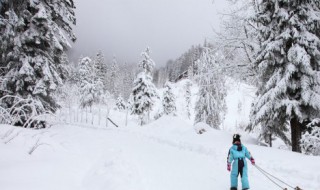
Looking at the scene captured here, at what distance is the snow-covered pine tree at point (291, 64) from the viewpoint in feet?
38.6

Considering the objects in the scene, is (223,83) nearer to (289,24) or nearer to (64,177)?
(289,24)

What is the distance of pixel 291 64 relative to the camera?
11938 mm

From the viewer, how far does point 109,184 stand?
614 centimetres

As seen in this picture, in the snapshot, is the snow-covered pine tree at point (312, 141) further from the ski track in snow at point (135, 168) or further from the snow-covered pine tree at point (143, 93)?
the snow-covered pine tree at point (143, 93)

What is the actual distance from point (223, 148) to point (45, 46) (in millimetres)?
11476

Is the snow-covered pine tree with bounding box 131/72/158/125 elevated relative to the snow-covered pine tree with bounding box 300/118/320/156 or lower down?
elevated

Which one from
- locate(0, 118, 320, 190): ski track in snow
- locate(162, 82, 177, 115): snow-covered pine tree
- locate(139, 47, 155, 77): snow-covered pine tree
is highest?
locate(139, 47, 155, 77): snow-covered pine tree

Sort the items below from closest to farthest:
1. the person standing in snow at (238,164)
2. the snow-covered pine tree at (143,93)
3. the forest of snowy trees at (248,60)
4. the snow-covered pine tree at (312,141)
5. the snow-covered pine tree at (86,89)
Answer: the person standing in snow at (238,164), the snow-covered pine tree at (312,141), the forest of snowy trees at (248,60), the snow-covered pine tree at (143,93), the snow-covered pine tree at (86,89)

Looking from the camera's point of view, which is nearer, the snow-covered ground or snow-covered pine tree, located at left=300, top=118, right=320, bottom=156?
the snow-covered ground

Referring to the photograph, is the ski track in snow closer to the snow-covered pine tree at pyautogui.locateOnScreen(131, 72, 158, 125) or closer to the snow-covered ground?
the snow-covered ground

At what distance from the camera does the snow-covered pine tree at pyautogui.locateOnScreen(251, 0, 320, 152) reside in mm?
11758

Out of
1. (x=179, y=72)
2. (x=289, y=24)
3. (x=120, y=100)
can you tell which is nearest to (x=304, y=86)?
(x=289, y=24)

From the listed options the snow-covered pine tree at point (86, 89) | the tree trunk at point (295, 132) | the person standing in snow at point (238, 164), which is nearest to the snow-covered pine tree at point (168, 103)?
the snow-covered pine tree at point (86, 89)

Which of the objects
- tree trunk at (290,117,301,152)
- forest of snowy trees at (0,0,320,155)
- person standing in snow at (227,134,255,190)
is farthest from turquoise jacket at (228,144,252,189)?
tree trunk at (290,117,301,152)
